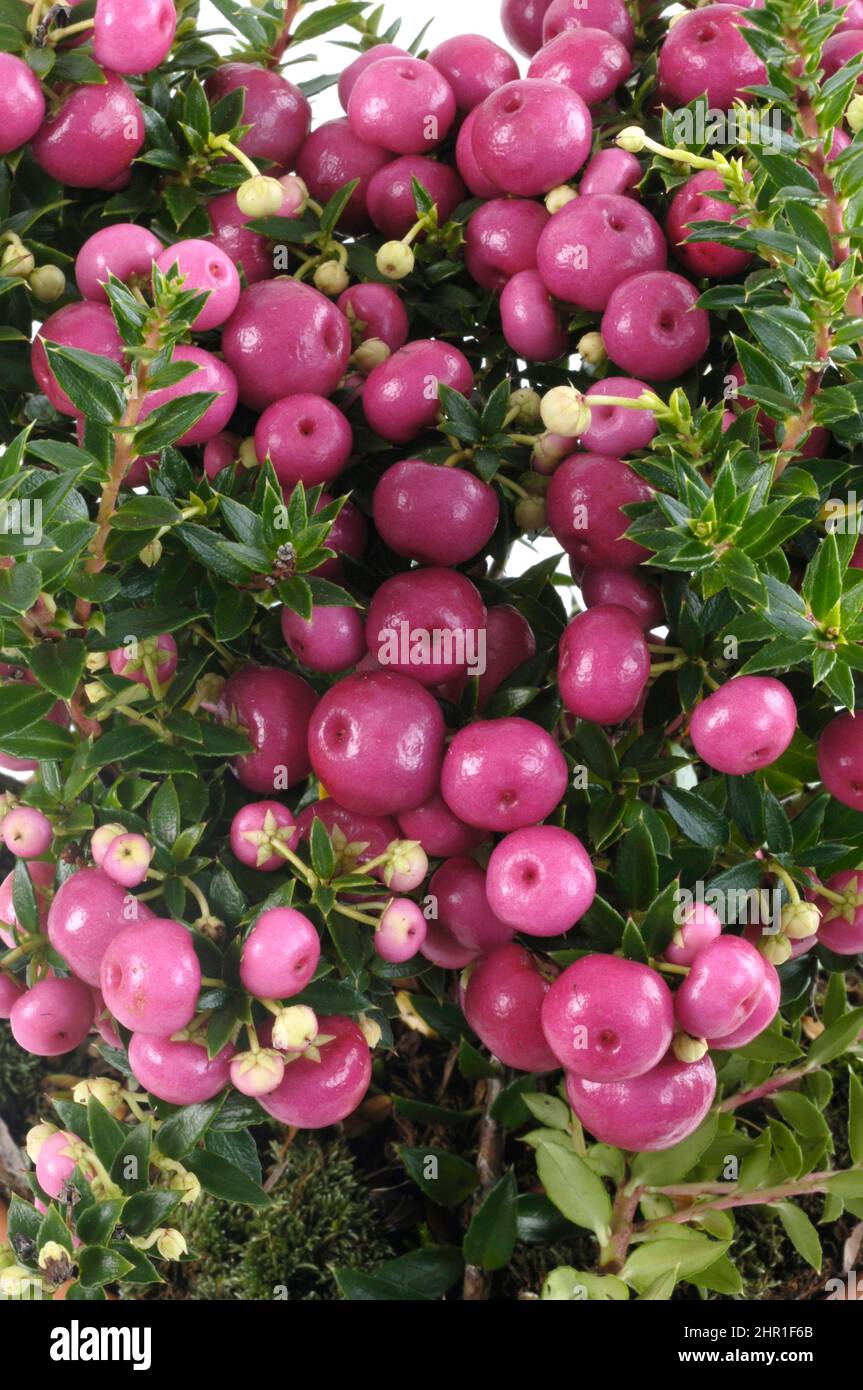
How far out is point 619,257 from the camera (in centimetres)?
85

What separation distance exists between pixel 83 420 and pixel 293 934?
35 centimetres

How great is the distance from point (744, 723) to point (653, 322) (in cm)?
27

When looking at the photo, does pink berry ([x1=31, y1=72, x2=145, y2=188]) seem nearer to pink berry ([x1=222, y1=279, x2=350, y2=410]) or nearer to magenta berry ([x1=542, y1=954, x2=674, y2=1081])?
pink berry ([x1=222, y1=279, x2=350, y2=410])

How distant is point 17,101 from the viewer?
0.82 m

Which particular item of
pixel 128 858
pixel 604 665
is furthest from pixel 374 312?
pixel 128 858

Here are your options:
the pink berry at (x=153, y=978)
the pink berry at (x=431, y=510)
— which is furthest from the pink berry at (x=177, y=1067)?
the pink berry at (x=431, y=510)

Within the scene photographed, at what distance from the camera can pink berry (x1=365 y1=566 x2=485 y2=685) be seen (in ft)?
2.74

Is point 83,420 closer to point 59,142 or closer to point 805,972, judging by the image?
point 59,142

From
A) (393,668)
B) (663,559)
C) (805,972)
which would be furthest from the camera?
(805,972)

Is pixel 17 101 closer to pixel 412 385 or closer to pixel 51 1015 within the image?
pixel 412 385

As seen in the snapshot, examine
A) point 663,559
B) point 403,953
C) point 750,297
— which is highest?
point 750,297

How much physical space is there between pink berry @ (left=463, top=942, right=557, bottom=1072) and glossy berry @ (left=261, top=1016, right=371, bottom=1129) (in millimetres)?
92
